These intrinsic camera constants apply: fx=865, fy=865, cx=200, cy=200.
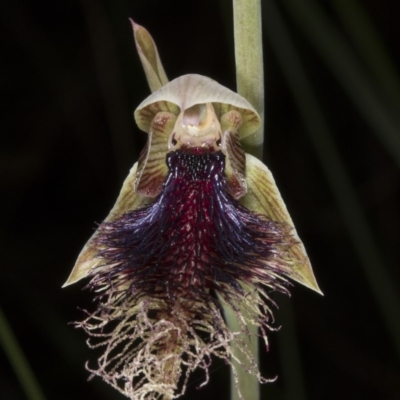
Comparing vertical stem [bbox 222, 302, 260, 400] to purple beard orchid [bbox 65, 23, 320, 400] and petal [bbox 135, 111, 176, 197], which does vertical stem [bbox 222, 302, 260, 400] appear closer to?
purple beard orchid [bbox 65, 23, 320, 400]

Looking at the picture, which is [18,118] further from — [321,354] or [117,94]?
[321,354]

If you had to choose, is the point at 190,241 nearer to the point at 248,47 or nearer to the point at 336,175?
the point at 248,47

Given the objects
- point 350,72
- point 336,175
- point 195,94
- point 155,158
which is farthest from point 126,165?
point 195,94

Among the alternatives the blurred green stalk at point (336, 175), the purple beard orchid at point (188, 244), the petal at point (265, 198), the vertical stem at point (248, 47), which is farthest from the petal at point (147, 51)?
the blurred green stalk at point (336, 175)

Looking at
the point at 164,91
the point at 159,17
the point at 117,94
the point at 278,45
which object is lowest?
the point at 164,91

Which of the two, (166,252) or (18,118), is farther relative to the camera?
(18,118)

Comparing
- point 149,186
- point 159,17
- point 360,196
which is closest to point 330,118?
point 360,196
